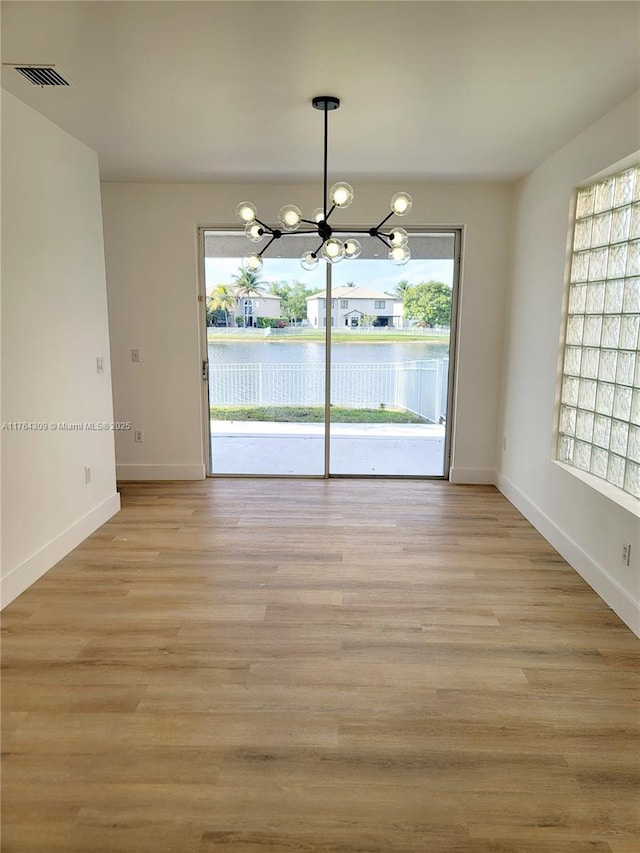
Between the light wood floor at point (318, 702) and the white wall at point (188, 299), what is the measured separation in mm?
1590

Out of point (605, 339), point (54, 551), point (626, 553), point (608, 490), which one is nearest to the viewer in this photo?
point (626, 553)

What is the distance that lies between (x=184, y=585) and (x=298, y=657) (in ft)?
3.12

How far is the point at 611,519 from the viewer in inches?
113

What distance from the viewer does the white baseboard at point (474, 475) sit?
506cm

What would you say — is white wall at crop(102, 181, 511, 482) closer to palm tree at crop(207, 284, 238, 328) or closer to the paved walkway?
palm tree at crop(207, 284, 238, 328)

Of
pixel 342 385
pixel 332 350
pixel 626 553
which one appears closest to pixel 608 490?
pixel 626 553

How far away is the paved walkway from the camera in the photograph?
208 inches

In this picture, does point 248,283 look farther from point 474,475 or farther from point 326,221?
point 474,475

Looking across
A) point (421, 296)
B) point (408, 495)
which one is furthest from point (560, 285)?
point (408, 495)

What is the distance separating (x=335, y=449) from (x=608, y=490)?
282 centimetres

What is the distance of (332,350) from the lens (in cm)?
504

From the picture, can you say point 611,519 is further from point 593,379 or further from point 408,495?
point 408,495

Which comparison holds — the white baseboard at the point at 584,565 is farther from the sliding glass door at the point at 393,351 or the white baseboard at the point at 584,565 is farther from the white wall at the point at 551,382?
the sliding glass door at the point at 393,351

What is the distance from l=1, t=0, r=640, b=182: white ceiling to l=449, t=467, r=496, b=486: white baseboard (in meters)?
2.71
